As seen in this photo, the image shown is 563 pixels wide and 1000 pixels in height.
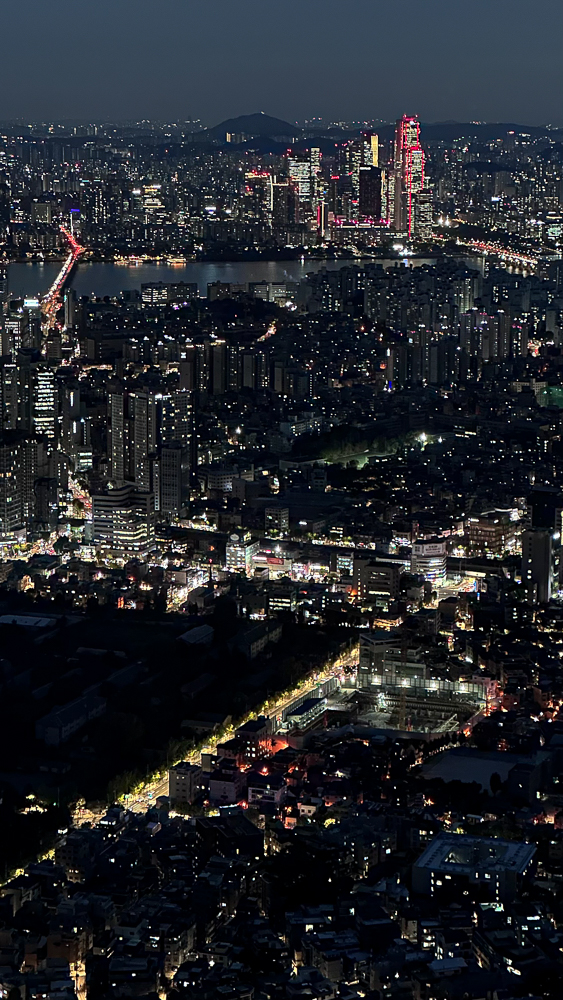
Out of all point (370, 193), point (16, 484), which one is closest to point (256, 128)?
point (370, 193)

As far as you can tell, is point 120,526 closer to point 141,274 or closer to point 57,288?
point 57,288

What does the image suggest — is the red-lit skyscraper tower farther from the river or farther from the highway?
the highway

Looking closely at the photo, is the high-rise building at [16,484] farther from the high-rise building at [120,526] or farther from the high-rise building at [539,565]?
the high-rise building at [539,565]

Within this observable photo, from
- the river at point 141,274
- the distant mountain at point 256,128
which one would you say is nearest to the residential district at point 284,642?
the river at point 141,274

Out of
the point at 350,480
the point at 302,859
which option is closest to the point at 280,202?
the point at 350,480

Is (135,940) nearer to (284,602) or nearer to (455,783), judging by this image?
(455,783)
